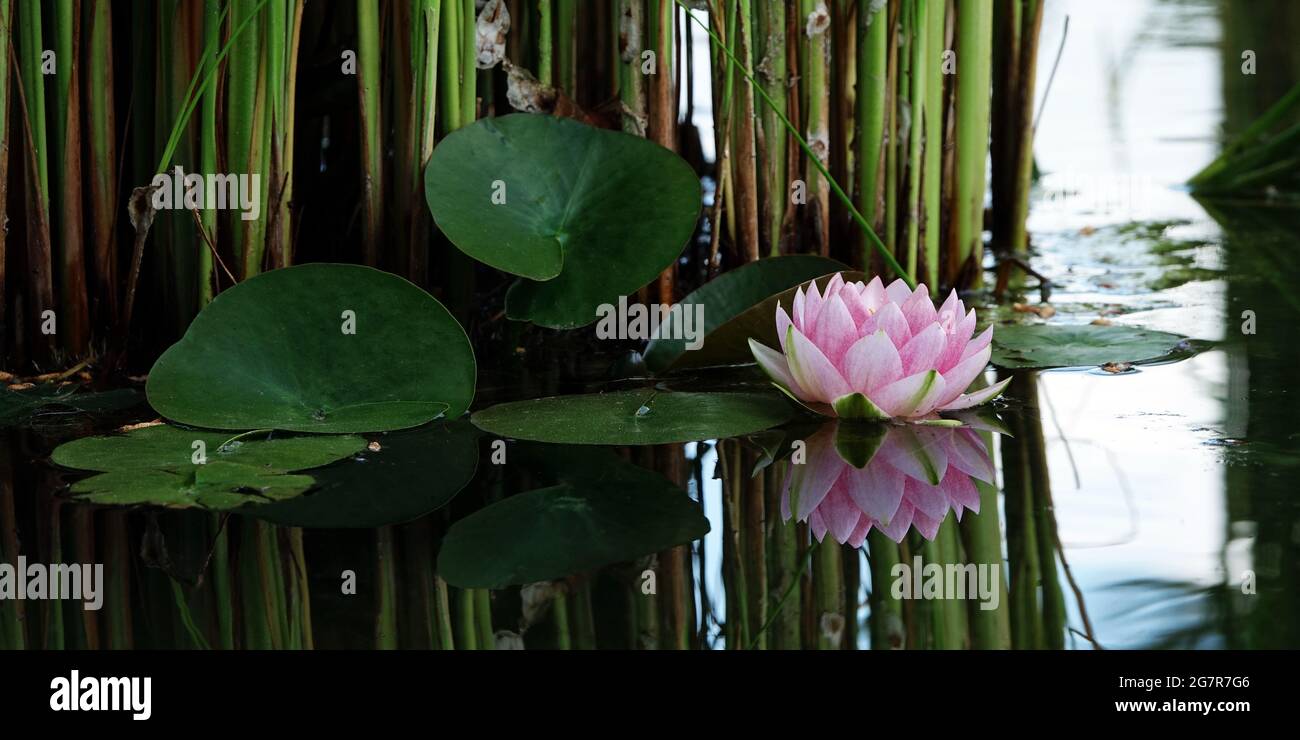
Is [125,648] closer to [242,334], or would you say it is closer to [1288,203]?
[242,334]

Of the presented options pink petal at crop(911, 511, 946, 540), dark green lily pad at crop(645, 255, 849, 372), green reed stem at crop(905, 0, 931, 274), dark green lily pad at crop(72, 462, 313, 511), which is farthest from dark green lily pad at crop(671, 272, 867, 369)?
dark green lily pad at crop(72, 462, 313, 511)

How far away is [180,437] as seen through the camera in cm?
109

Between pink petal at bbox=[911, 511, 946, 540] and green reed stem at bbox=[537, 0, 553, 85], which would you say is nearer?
pink petal at bbox=[911, 511, 946, 540]

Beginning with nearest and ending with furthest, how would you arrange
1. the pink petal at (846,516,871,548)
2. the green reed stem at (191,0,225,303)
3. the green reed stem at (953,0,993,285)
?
the pink petal at (846,516,871,548), the green reed stem at (191,0,225,303), the green reed stem at (953,0,993,285)

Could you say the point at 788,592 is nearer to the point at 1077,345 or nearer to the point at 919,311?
the point at 919,311

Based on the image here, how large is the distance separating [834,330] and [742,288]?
0.27 m

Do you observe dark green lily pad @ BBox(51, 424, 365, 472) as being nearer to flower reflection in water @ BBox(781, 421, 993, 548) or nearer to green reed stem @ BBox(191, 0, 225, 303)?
green reed stem @ BBox(191, 0, 225, 303)

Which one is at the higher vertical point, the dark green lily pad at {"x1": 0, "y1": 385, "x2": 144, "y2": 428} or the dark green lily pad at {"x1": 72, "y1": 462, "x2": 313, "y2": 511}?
the dark green lily pad at {"x1": 0, "y1": 385, "x2": 144, "y2": 428}

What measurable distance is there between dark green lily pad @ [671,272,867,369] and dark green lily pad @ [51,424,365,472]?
410 mm

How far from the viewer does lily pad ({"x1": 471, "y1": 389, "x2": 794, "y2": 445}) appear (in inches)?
43.8

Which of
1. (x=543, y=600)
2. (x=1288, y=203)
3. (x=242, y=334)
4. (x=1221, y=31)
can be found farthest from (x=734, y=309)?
(x=1221, y=31)

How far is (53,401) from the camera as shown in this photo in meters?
1.22

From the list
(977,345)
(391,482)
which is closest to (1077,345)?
(977,345)

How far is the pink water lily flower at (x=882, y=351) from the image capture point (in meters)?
1.11
